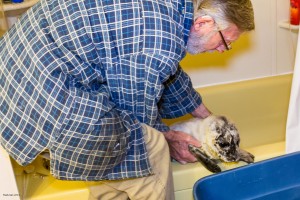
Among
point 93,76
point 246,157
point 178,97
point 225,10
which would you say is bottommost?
point 246,157

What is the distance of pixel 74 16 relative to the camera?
0.99m

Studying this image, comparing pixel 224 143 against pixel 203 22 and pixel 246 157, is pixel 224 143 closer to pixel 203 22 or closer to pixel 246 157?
pixel 246 157

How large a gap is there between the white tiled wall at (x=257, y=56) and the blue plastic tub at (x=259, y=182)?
1.08m

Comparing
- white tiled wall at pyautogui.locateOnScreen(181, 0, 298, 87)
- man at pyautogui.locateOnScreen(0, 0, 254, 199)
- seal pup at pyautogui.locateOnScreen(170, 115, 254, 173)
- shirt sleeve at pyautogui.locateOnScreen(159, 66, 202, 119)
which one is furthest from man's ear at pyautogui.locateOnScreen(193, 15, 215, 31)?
white tiled wall at pyautogui.locateOnScreen(181, 0, 298, 87)

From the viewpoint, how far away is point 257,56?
2166mm

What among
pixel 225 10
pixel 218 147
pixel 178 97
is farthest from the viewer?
pixel 178 97

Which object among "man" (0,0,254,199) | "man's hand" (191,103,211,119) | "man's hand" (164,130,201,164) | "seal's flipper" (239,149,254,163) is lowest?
"seal's flipper" (239,149,254,163)

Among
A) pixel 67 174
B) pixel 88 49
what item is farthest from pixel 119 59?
pixel 67 174

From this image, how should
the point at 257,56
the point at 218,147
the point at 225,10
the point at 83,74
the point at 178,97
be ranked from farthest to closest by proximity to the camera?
the point at 257,56 < the point at 178,97 < the point at 218,147 < the point at 225,10 < the point at 83,74

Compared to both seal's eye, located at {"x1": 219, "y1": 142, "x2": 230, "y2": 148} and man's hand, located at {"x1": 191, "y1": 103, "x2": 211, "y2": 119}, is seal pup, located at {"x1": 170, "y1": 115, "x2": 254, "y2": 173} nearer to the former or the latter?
seal's eye, located at {"x1": 219, "y1": 142, "x2": 230, "y2": 148}

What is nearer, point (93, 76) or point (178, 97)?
point (93, 76)

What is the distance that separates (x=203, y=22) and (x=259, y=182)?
0.49 m

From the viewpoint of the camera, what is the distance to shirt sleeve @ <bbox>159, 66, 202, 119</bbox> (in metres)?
1.44

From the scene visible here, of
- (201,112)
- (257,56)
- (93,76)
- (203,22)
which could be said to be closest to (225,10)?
(203,22)
